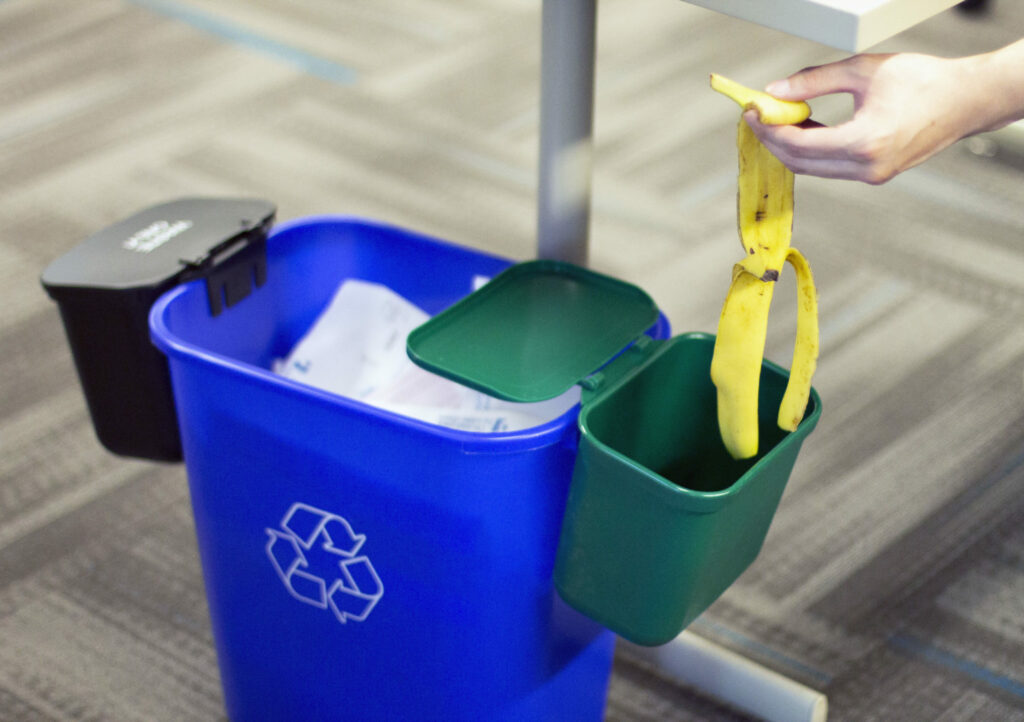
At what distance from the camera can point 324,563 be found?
3.31 feet

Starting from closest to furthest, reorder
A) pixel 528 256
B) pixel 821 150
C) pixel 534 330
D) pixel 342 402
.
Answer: pixel 821 150 → pixel 342 402 → pixel 534 330 → pixel 528 256

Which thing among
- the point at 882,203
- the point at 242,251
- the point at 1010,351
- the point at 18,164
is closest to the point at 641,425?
the point at 242,251

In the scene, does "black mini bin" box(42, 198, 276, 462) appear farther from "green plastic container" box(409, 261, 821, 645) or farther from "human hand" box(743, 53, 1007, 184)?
"human hand" box(743, 53, 1007, 184)

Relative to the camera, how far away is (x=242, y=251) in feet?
3.59

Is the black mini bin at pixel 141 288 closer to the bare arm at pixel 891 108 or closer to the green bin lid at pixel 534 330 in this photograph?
the green bin lid at pixel 534 330

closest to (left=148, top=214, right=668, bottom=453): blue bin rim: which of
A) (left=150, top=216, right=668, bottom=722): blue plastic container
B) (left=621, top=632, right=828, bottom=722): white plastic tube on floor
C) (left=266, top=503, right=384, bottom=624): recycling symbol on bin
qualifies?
(left=150, top=216, right=668, bottom=722): blue plastic container

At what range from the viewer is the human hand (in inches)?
29.7

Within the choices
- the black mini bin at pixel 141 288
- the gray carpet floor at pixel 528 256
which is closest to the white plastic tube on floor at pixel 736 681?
the gray carpet floor at pixel 528 256

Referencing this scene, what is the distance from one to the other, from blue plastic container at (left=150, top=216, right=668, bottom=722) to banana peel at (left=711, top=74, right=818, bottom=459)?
0.43ft

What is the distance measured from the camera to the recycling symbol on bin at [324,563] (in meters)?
0.99

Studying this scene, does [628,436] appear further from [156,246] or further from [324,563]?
[156,246]

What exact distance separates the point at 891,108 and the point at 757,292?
15cm

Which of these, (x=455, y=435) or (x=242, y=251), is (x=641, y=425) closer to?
(x=455, y=435)

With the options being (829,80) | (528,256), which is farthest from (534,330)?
(528,256)
